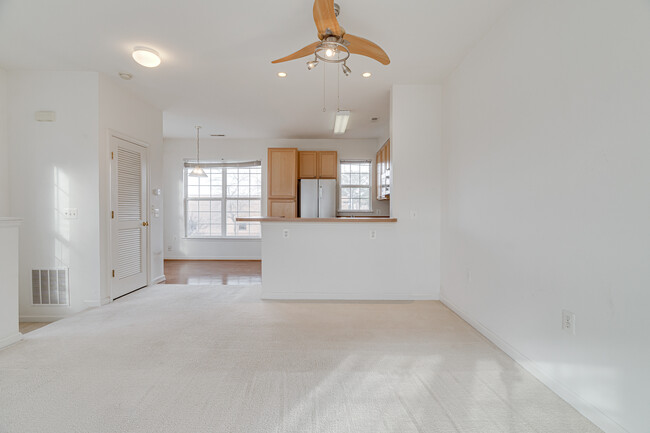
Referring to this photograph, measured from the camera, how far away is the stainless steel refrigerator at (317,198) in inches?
232

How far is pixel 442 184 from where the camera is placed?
3541 millimetres

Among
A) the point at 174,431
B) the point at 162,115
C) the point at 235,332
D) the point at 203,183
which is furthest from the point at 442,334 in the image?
the point at 203,183

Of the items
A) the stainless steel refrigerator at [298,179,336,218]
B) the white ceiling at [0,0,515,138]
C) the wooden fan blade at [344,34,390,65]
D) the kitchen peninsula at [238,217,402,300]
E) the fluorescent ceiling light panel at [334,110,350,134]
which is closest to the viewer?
the wooden fan blade at [344,34,390,65]

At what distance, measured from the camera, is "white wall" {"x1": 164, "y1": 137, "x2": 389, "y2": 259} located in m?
6.61

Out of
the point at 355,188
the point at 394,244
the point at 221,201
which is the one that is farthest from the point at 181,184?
the point at 394,244

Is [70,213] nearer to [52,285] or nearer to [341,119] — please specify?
[52,285]

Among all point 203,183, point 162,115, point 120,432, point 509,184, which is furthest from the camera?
point 203,183

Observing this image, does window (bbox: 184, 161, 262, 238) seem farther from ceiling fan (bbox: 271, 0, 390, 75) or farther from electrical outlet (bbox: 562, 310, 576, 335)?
electrical outlet (bbox: 562, 310, 576, 335)

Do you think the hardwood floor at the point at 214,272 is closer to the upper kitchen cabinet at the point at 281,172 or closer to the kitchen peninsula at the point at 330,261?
the kitchen peninsula at the point at 330,261

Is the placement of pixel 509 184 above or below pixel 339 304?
above

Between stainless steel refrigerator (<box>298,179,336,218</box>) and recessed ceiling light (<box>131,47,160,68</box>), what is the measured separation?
346cm

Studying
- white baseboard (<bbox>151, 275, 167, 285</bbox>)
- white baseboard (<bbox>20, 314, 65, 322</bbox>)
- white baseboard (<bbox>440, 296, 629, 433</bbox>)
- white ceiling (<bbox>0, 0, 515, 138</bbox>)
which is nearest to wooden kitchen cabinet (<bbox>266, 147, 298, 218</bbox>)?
white ceiling (<bbox>0, 0, 515, 138</bbox>)

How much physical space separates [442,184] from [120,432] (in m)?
3.51

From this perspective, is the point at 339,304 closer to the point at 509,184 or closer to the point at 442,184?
the point at 442,184
